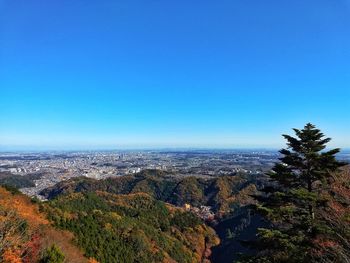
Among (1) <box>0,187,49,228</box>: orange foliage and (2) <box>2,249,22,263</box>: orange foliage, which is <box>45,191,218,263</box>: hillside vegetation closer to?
(1) <box>0,187,49,228</box>: orange foliage

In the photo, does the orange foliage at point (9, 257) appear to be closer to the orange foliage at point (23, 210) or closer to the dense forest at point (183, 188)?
the orange foliage at point (23, 210)

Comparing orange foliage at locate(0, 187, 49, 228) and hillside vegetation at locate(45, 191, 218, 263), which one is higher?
orange foliage at locate(0, 187, 49, 228)

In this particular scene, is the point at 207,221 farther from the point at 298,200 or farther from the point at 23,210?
the point at 298,200

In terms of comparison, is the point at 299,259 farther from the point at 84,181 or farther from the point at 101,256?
the point at 84,181

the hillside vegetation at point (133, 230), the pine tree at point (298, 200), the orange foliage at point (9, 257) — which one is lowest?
the hillside vegetation at point (133, 230)

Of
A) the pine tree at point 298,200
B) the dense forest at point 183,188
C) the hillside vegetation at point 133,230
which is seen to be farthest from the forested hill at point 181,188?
the pine tree at point 298,200

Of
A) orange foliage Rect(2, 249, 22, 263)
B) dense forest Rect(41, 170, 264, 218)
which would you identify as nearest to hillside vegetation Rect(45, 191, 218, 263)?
orange foliage Rect(2, 249, 22, 263)
